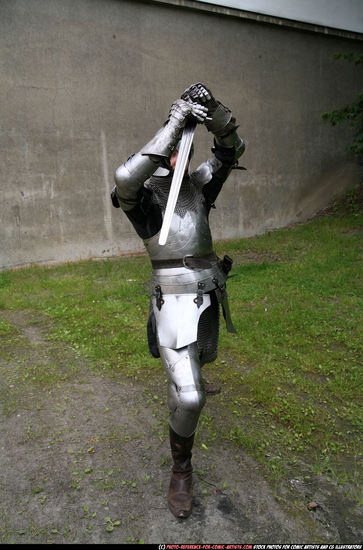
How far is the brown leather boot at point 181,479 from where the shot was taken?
2.44m

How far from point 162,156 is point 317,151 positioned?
886 centimetres

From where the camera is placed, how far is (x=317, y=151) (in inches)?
402

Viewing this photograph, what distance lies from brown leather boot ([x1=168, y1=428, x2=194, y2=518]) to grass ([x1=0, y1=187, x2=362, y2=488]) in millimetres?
630

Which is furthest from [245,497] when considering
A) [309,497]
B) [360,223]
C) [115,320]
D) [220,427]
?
[360,223]

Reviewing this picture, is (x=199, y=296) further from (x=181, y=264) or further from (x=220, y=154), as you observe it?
(x=220, y=154)

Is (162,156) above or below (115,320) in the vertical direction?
above

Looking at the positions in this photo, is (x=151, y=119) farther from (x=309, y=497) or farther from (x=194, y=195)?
(x=309, y=497)

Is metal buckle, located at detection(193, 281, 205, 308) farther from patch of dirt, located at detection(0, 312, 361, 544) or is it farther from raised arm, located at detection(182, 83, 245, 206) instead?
patch of dirt, located at detection(0, 312, 361, 544)

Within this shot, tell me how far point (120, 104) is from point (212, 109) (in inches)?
244

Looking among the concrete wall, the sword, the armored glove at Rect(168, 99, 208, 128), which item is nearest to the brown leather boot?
the sword

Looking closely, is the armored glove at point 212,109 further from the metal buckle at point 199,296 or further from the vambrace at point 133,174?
the metal buckle at point 199,296

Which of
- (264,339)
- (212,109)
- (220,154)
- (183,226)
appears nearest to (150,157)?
(183,226)

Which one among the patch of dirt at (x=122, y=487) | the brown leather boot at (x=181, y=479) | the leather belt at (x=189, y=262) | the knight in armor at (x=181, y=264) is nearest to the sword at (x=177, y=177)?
the knight in armor at (x=181, y=264)

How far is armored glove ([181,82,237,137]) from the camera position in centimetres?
251
